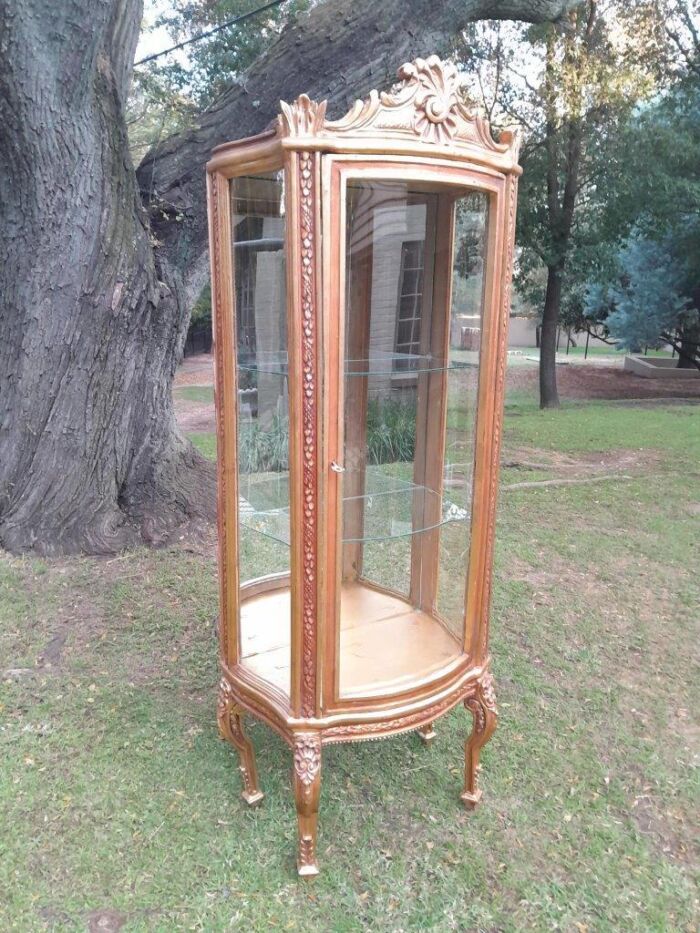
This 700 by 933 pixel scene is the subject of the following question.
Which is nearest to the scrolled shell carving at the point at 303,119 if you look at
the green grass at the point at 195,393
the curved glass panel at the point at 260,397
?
the curved glass panel at the point at 260,397

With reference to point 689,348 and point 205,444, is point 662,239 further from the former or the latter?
point 205,444

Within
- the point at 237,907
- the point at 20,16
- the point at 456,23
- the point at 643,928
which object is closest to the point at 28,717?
the point at 237,907

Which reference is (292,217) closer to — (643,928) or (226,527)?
(226,527)

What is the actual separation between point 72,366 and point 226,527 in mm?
2230

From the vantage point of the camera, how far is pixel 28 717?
275 cm

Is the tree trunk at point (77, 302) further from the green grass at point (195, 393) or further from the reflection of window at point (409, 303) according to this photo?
the green grass at point (195, 393)

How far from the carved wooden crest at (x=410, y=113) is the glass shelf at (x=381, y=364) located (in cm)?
59

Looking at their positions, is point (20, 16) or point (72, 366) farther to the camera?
point (72, 366)

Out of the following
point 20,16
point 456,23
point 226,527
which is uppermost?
point 456,23

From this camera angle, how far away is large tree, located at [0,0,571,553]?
3.54m

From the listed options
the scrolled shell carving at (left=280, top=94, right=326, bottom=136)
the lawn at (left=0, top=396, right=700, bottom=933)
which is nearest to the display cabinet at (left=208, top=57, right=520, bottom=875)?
the scrolled shell carving at (left=280, top=94, right=326, bottom=136)

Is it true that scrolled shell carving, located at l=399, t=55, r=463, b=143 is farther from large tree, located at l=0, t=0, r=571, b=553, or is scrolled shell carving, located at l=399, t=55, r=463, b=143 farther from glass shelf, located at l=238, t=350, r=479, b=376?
large tree, located at l=0, t=0, r=571, b=553

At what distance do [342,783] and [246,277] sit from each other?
174cm

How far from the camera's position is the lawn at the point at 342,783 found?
2000mm
